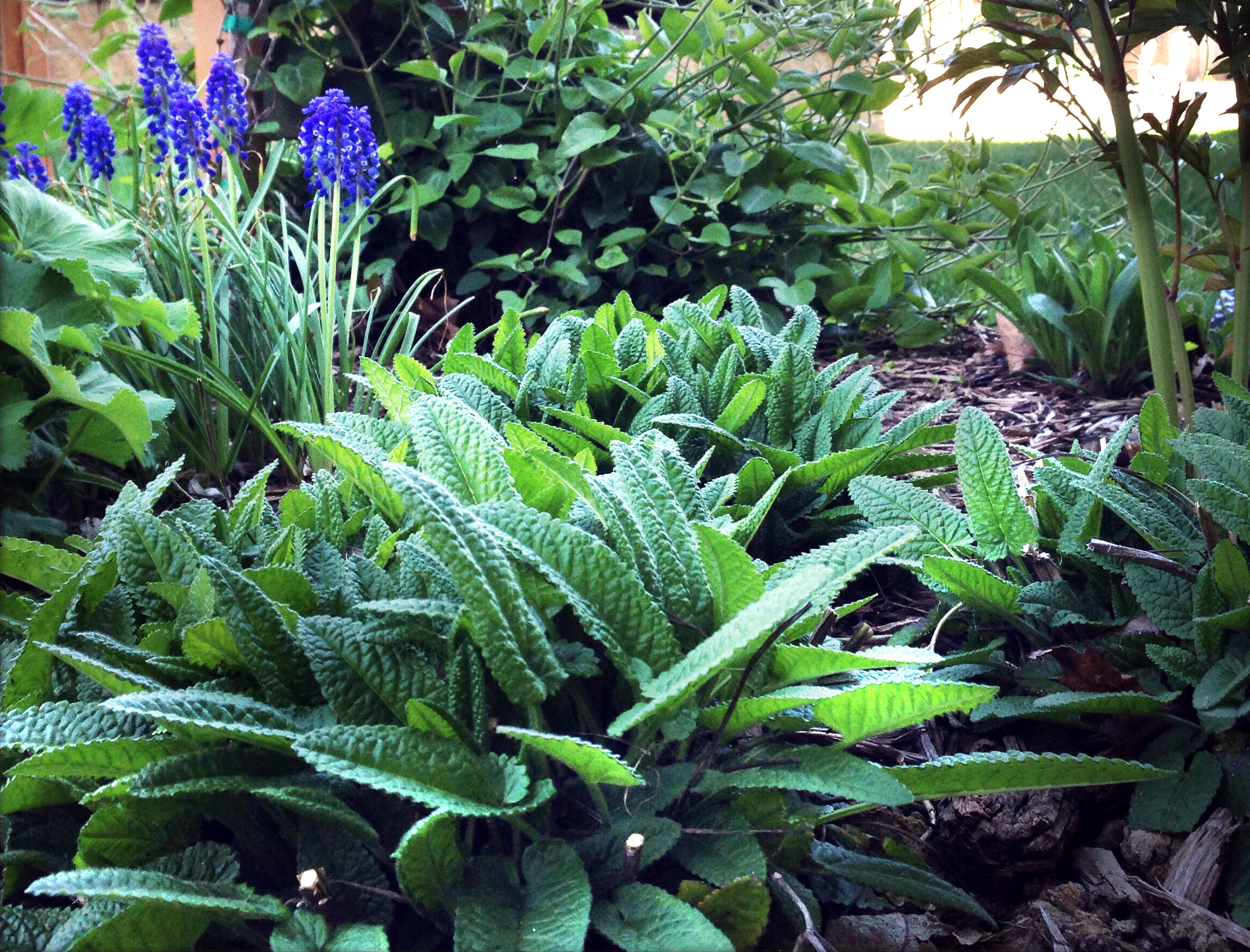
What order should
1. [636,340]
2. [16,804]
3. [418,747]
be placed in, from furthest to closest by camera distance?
1. [636,340]
2. [16,804]
3. [418,747]

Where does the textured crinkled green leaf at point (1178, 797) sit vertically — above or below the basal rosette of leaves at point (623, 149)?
below

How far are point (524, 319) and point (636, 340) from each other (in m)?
1.20

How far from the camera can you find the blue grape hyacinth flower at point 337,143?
199 centimetres

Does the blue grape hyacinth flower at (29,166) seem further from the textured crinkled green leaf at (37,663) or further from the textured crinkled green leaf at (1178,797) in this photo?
the textured crinkled green leaf at (1178,797)

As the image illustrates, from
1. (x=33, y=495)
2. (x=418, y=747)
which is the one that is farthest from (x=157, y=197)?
(x=418, y=747)

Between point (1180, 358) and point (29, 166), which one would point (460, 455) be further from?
point (29, 166)

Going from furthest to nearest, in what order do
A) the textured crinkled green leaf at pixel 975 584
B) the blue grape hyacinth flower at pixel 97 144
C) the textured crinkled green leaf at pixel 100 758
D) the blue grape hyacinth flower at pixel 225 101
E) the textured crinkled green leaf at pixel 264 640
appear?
the blue grape hyacinth flower at pixel 225 101
the blue grape hyacinth flower at pixel 97 144
the textured crinkled green leaf at pixel 975 584
the textured crinkled green leaf at pixel 264 640
the textured crinkled green leaf at pixel 100 758

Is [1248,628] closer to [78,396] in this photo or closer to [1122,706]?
[1122,706]

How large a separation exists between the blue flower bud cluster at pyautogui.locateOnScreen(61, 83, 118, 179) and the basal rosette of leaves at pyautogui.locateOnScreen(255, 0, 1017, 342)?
0.92 m

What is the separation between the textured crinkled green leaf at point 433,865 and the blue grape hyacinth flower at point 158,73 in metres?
1.86

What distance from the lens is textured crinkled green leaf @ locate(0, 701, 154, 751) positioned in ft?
2.69

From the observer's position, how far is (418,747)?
0.76 m

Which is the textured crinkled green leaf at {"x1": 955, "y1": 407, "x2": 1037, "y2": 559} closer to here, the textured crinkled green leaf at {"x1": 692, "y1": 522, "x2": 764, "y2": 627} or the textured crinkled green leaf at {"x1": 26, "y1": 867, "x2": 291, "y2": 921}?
the textured crinkled green leaf at {"x1": 692, "y1": 522, "x2": 764, "y2": 627}

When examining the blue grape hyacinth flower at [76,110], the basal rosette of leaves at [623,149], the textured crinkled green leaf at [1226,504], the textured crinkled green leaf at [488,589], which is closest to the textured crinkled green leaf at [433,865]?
the textured crinkled green leaf at [488,589]
